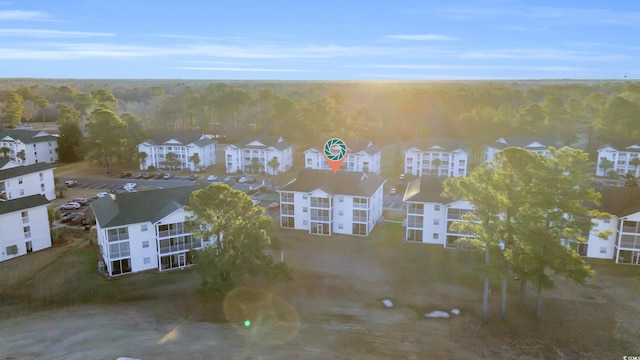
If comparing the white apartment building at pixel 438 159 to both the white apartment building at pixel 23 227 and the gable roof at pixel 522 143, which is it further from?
the white apartment building at pixel 23 227

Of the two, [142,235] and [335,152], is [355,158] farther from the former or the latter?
[142,235]

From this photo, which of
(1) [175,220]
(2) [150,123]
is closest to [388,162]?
(1) [175,220]

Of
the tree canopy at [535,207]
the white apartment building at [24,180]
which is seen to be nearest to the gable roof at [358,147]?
the white apartment building at [24,180]

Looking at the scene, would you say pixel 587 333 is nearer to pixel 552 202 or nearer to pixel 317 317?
pixel 552 202

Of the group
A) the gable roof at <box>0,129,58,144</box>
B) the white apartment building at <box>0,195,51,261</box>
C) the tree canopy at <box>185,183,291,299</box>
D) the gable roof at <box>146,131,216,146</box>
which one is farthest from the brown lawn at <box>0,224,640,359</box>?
the gable roof at <box>0,129,58,144</box>

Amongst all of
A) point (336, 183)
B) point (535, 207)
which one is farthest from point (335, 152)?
point (535, 207)

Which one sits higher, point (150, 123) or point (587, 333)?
point (150, 123)
